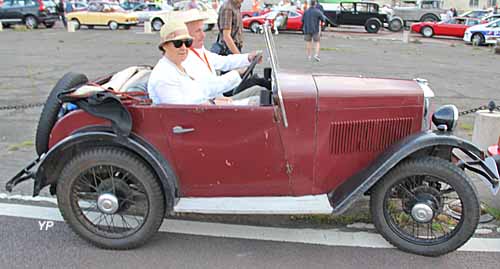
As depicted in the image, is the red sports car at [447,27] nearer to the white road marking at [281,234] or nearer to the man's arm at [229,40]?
the man's arm at [229,40]

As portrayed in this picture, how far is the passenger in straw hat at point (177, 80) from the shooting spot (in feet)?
10.5

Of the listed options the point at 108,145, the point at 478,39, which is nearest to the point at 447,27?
the point at 478,39

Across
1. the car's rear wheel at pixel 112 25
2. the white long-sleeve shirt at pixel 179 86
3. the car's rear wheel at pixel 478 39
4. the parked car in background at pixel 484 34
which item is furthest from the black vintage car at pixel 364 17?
the white long-sleeve shirt at pixel 179 86

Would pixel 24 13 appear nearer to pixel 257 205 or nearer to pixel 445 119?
pixel 257 205

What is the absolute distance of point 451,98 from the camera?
27.5 feet

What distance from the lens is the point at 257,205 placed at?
10.3 feet

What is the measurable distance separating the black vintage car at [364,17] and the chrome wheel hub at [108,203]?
79.7ft

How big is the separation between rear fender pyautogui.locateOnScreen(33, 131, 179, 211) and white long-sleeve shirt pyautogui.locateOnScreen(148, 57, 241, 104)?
1.16ft

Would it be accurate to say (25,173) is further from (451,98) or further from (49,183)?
(451,98)

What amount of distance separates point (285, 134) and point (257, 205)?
517 mm

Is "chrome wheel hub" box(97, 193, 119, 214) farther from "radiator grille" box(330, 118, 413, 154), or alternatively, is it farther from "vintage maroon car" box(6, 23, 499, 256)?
"radiator grille" box(330, 118, 413, 154)

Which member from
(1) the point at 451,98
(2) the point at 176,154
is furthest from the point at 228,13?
(1) the point at 451,98

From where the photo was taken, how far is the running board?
3096 millimetres

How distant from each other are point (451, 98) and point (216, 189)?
6.47m
